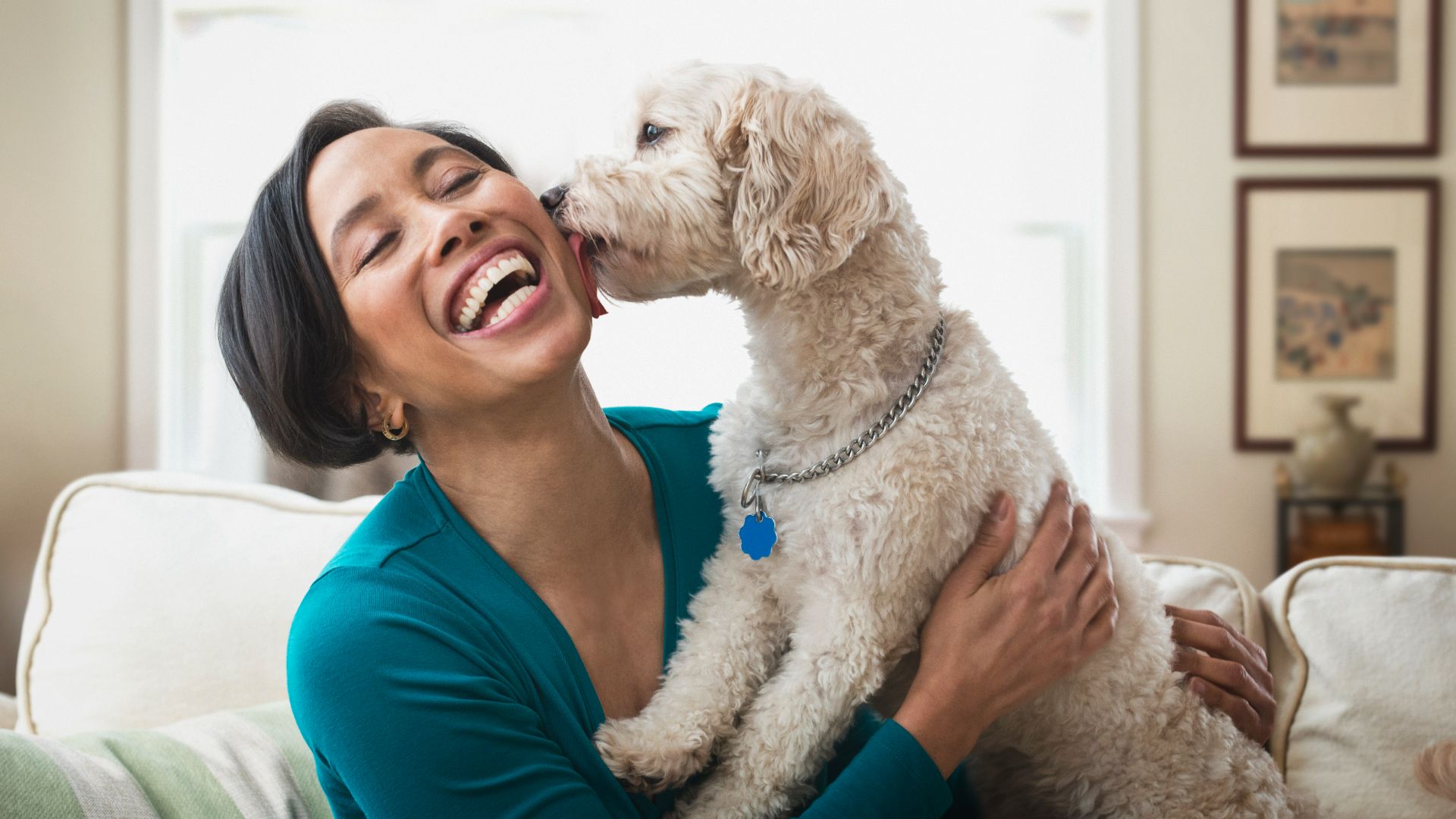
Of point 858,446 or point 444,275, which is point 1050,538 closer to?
point 858,446

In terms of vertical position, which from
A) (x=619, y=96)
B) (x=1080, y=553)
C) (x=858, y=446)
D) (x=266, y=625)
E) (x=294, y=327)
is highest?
(x=619, y=96)

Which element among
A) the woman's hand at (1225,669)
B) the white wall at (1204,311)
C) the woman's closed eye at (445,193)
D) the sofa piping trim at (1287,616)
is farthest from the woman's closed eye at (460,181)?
the white wall at (1204,311)

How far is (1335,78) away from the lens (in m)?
3.83

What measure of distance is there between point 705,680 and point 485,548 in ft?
0.97

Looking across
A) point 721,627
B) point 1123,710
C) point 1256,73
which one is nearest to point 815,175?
point 721,627

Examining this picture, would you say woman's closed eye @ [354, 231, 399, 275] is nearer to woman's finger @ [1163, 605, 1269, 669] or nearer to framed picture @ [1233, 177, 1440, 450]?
woman's finger @ [1163, 605, 1269, 669]

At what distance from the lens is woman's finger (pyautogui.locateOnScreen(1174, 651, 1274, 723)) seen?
1.30 metres

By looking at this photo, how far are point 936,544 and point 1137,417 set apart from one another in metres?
3.00

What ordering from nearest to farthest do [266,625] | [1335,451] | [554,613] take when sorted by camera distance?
[554,613] < [266,625] < [1335,451]

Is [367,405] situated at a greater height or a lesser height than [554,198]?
lesser

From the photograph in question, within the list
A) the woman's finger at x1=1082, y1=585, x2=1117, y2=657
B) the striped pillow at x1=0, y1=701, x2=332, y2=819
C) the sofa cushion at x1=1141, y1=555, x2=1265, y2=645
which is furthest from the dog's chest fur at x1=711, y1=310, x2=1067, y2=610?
the striped pillow at x1=0, y1=701, x2=332, y2=819

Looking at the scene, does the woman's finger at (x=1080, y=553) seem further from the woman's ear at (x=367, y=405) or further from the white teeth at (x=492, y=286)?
the woman's ear at (x=367, y=405)

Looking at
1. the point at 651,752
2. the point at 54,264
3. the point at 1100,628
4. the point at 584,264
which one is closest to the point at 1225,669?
the point at 1100,628

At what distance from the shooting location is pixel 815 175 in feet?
3.80
